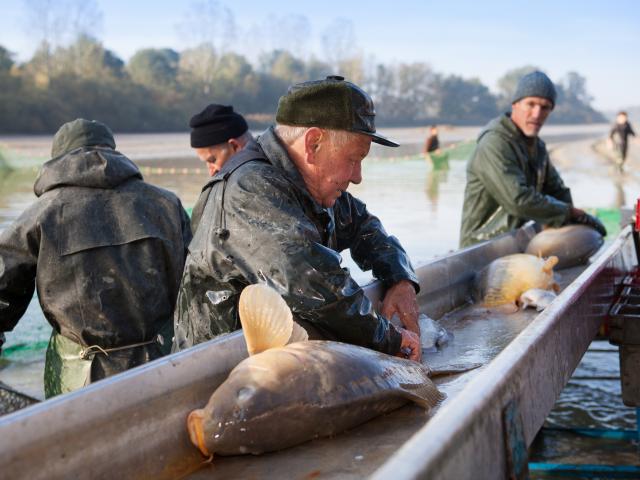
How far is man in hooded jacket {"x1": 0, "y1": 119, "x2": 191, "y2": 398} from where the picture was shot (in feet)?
13.9

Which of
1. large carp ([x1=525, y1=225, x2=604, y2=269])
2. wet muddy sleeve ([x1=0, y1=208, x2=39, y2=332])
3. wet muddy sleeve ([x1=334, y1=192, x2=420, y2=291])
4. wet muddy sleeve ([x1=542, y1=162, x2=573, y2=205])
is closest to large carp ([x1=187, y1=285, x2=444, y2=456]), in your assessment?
wet muddy sleeve ([x1=334, y1=192, x2=420, y2=291])

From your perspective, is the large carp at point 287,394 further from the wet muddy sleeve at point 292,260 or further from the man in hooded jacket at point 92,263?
the man in hooded jacket at point 92,263

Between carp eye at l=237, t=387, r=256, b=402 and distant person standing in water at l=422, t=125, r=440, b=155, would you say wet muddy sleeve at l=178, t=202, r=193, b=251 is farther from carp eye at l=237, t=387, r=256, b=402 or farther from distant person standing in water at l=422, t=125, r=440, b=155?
distant person standing in water at l=422, t=125, r=440, b=155

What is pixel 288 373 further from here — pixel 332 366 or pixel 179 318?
pixel 179 318

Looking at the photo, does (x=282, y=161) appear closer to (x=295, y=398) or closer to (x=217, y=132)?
(x=295, y=398)

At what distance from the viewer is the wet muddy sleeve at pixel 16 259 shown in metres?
4.21

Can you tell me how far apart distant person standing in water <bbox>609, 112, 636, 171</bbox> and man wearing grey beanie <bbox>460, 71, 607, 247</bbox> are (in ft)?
85.8

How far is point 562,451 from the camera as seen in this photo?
20.6 feet

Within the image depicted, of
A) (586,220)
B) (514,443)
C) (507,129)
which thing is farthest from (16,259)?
(586,220)

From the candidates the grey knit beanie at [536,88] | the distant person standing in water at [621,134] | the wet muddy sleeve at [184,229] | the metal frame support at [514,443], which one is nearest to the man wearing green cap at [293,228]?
the metal frame support at [514,443]

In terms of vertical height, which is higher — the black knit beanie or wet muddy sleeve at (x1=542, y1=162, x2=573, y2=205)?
the black knit beanie

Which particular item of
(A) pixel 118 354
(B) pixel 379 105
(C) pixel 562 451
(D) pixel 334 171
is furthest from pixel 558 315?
(B) pixel 379 105

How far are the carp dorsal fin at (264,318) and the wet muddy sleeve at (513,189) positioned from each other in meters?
4.44

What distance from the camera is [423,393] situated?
3.01m
